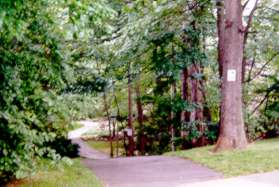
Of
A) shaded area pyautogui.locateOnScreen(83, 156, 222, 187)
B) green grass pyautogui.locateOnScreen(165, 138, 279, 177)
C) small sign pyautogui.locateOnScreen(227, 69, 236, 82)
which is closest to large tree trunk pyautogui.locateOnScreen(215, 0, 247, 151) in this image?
small sign pyautogui.locateOnScreen(227, 69, 236, 82)

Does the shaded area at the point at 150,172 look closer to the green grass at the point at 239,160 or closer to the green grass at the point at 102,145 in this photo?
the green grass at the point at 239,160

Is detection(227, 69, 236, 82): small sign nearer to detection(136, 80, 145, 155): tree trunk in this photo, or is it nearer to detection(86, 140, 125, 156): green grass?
detection(136, 80, 145, 155): tree trunk

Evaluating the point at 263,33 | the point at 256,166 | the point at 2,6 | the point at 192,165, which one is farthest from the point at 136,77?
the point at 2,6

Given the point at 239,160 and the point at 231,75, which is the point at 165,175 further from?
the point at 231,75

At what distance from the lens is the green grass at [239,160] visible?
26.1 feet

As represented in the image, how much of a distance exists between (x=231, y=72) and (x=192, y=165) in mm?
2739

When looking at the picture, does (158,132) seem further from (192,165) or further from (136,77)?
(192,165)

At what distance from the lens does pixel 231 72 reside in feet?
35.1

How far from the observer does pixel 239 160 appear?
8820 millimetres

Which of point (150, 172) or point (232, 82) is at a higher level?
point (232, 82)

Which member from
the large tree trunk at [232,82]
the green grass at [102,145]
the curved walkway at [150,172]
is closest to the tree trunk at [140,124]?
the green grass at [102,145]

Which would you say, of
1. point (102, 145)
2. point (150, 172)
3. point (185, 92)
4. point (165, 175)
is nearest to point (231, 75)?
point (150, 172)

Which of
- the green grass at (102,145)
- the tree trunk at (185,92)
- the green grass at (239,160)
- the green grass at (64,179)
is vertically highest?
the tree trunk at (185,92)

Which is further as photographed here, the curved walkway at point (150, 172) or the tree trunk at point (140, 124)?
the tree trunk at point (140, 124)
